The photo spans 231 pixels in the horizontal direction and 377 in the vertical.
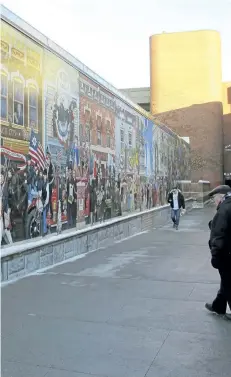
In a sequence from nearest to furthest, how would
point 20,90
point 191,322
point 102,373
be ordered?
point 102,373, point 191,322, point 20,90

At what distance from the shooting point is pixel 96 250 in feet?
33.7

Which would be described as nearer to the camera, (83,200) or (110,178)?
(83,200)

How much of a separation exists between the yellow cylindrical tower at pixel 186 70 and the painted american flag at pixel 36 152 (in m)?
33.5

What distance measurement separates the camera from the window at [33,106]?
24.9 ft

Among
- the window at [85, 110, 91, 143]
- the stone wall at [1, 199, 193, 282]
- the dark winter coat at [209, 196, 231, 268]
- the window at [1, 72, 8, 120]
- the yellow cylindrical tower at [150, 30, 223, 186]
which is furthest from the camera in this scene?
the yellow cylindrical tower at [150, 30, 223, 186]

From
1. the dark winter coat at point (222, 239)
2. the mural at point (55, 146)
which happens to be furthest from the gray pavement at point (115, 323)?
the mural at point (55, 146)

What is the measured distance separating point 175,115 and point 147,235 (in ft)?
90.6

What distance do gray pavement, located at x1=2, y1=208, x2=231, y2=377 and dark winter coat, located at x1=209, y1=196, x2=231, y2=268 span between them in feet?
2.42

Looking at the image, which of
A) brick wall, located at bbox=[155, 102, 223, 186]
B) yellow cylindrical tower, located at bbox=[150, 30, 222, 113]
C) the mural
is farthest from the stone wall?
yellow cylindrical tower, located at bbox=[150, 30, 222, 113]

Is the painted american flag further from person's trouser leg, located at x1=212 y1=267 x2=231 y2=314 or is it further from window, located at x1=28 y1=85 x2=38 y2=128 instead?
person's trouser leg, located at x1=212 y1=267 x2=231 y2=314

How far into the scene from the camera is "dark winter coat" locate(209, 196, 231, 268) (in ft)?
15.9

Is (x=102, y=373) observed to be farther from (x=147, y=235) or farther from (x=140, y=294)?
(x=147, y=235)

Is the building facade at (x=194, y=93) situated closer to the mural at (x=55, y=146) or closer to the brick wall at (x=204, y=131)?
the brick wall at (x=204, y=131)

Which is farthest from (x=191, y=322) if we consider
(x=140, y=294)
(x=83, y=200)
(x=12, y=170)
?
(x=83, y=200)
